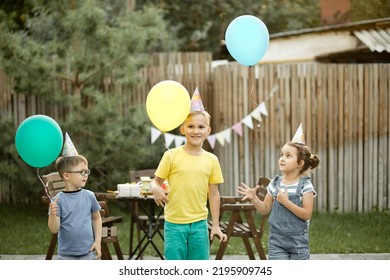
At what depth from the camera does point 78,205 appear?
383 cm

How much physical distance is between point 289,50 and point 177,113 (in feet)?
14.3

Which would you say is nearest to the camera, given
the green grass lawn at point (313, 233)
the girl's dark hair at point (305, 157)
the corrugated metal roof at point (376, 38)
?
the girl's dark hair at point (305, 157)

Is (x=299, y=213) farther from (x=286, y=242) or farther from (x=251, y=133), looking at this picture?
(x=251, y=133)

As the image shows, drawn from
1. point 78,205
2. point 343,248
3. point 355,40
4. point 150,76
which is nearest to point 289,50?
point 355,40

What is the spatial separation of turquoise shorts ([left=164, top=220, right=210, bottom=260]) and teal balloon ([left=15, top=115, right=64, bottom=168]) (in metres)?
0.87

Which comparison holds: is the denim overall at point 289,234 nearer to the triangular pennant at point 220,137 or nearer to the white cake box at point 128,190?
the white cake box at point 128,190

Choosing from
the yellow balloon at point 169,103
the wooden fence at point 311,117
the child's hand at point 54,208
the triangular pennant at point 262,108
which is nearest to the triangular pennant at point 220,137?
the wooden fence at point 311,117

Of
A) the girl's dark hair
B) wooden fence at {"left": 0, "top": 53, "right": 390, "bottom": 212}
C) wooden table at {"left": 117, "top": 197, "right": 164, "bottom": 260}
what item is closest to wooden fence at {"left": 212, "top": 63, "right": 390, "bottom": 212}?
wooden fence at {"left": 0, "top": 53, "right": 390, "bottom": 212}

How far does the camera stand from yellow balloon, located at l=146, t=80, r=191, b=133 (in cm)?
401

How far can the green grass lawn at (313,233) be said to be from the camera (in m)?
5.78

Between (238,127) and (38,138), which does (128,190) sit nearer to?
(38,138)

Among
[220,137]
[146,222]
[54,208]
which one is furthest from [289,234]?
[220,137]

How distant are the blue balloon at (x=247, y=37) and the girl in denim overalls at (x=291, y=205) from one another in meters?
0.88

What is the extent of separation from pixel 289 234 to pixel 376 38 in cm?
367
